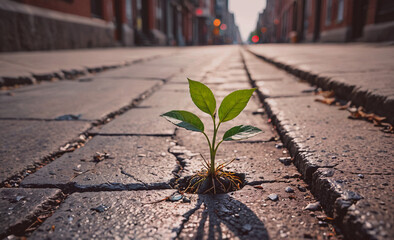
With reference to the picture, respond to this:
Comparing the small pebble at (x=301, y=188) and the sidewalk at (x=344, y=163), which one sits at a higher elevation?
the sidewalk at (x=344, y=163)

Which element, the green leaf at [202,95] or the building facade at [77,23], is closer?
the green leaf at [202,95]

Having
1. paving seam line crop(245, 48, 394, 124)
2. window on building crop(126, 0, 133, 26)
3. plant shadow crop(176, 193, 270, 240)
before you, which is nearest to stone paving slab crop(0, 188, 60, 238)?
plant shadow crop(176, 193, 270, 240)

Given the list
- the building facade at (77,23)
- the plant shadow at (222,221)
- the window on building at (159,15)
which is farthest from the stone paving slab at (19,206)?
the window on building at (159,15)

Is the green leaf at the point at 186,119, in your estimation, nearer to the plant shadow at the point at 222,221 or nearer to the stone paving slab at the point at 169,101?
the plant shadow at the point at 222,221

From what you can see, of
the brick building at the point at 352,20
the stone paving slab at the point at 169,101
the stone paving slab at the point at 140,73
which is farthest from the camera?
the brick building at the point at 352,20

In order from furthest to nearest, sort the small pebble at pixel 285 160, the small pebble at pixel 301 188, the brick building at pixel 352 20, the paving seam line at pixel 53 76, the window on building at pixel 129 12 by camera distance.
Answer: the window on building at pixel 129 12
the brick building at pixel 352 20
the paving seam line at pixel 53 76
the small pebble at pixel 285 160
the small pebble at pixel 301 188

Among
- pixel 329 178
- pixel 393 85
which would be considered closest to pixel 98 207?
pixel 329 178

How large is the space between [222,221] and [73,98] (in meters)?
1.75

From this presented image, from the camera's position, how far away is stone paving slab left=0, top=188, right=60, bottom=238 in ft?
2.04

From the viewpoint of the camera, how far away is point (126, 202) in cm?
72

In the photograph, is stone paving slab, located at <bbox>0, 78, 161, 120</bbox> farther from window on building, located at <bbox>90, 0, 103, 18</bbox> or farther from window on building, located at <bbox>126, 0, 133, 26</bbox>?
window on building, located at <bbox>126, 0, 133, 26</bbox>

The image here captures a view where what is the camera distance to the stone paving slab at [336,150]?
2.17 feet

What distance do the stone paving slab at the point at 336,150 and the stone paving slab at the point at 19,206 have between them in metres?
0.70

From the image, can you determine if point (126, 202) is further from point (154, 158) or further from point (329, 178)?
point (329, 178)
